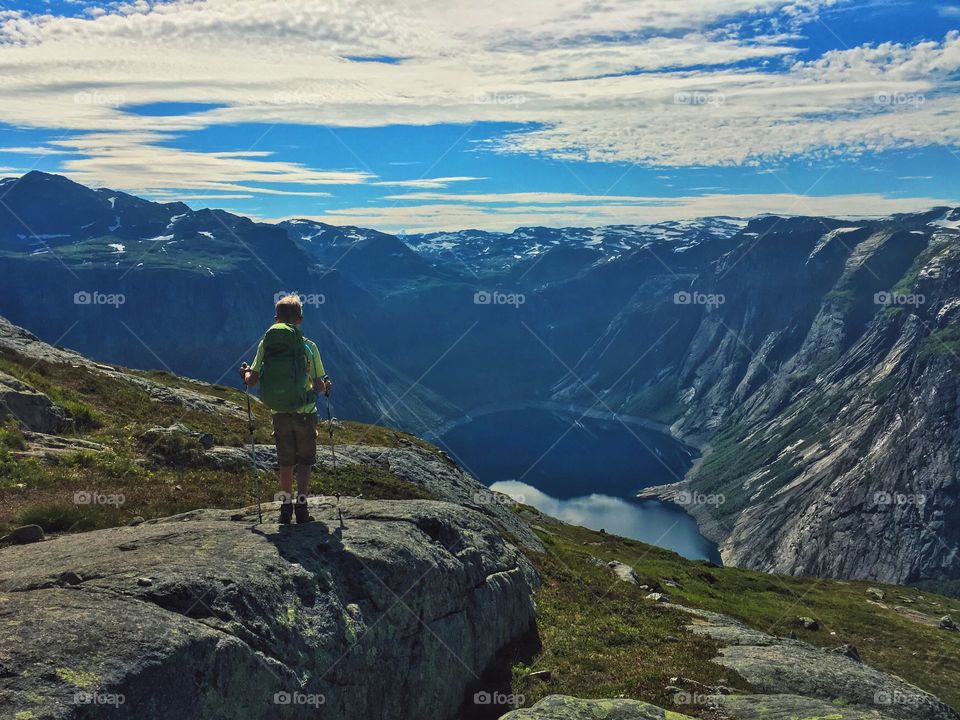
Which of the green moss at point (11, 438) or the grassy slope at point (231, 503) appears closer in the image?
the grassy slope at point (231, 503)

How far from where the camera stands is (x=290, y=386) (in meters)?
17.4

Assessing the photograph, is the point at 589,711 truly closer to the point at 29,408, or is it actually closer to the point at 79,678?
the point at 79,678

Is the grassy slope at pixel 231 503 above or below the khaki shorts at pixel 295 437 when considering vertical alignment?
below

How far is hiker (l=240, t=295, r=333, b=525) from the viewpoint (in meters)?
17.2

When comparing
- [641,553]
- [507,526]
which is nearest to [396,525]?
[507,526]

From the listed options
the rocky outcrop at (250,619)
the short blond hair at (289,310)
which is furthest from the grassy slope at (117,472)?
the short blond hair at (289,310)

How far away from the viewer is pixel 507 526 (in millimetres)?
44156

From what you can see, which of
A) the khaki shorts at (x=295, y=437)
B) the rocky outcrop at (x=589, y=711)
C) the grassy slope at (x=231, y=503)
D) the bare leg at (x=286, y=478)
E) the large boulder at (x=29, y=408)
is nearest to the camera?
the rocky outcrop at (x=589, y=711)

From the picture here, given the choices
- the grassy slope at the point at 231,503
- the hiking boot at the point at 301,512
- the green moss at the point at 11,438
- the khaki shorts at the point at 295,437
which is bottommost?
the grassy slope at the point at 231,503

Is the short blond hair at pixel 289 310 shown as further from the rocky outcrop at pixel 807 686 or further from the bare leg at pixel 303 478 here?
the rocky outcrop at pixel 807 686

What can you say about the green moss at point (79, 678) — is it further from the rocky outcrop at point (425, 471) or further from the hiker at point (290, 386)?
the rocky outcrop at point (425, 471)

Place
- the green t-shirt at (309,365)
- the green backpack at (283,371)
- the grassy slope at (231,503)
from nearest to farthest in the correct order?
the green backpack at (283,371) → the green t-shirt at (309,365) → the grassy slope at (231,503)

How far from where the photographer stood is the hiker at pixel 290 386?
17234 millimetres

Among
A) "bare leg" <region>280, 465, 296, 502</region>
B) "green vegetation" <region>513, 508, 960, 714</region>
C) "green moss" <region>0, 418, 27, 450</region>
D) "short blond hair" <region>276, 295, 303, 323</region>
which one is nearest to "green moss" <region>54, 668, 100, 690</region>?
"bare leg" <region>280, 465, 296, 502</region>
